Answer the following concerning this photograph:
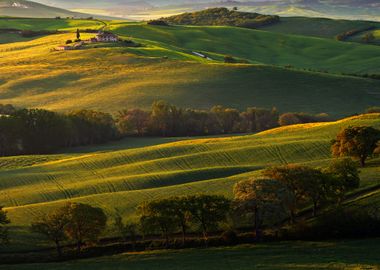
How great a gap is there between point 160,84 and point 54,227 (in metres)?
86.9

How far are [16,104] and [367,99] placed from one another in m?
60.6

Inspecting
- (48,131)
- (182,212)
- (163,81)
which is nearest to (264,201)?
(182,212)

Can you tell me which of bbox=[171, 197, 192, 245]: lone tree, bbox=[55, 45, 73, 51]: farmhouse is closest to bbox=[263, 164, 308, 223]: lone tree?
bbox=[171, 197, 192, 245]: lone tree

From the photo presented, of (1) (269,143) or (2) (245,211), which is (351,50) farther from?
(2) (245,211)

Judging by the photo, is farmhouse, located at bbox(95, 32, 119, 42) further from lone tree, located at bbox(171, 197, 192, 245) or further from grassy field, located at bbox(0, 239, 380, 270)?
grassy field, located at bbox(0, 239, 380, 270)

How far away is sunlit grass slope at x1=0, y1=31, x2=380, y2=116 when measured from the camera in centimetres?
12744

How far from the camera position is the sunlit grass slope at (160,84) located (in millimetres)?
127438

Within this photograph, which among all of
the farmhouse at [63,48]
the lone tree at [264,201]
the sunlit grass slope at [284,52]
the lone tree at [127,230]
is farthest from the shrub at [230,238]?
the sunlit grass slope at [284,52]

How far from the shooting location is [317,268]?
43062 mm

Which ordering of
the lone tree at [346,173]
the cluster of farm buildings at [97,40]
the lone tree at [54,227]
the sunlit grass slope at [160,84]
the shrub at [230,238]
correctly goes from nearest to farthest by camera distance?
1. the shrub at [230,238]
2. the lone tree at [54,227]
3. the lone tree at [346,173]
4. the sunlit grass slope at [160,84]
5. the cluster of farm buildings at [97,40]

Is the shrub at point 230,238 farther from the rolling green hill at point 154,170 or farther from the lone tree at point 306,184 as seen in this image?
the rolling green hill at point 154,170

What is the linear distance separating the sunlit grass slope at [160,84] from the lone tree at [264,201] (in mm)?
68641

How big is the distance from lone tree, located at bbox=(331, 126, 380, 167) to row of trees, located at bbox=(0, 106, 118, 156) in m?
40.3

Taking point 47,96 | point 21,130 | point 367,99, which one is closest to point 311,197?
point 21,130
